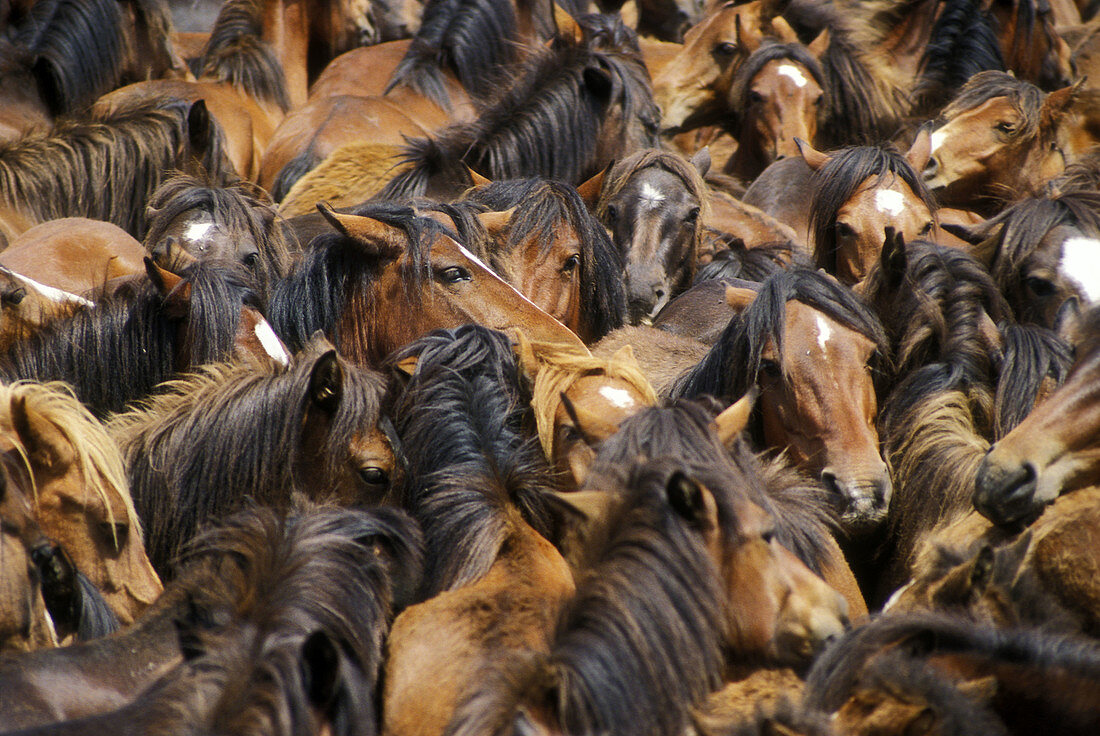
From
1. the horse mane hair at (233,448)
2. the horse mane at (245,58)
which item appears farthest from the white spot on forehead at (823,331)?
the horse mane at (245,58)

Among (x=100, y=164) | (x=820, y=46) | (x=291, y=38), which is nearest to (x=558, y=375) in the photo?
(x=100, y=164)

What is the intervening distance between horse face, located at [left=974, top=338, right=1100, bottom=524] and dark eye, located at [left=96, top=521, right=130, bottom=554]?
6.85ft

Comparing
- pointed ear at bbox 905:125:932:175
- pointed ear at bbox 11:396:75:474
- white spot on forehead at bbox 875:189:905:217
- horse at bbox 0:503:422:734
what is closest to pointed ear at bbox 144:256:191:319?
pointed ear at bbox 11:396:75:474

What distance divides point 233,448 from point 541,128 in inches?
125

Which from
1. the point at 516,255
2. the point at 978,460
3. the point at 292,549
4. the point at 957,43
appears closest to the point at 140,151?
the point at 516,255

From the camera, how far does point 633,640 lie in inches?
80.5

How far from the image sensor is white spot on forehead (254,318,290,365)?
3465mm

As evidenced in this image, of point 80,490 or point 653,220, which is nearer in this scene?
point 80,490

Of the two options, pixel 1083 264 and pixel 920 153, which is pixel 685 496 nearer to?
pixel 1083 264

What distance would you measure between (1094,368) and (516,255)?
2.15 metres

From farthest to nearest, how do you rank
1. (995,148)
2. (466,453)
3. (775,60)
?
(775,60) → (995,148) → (466,453)

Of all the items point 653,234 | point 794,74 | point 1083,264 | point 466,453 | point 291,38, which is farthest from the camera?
point 291,38

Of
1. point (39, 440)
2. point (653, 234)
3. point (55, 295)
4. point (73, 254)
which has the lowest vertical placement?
point (653, 234)

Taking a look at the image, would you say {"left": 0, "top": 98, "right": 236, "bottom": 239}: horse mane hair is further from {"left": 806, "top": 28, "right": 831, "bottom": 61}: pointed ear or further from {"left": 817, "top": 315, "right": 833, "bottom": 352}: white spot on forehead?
{"left": 806, "top": 28, "right": 831, "bottom": 61}: pointed ear
